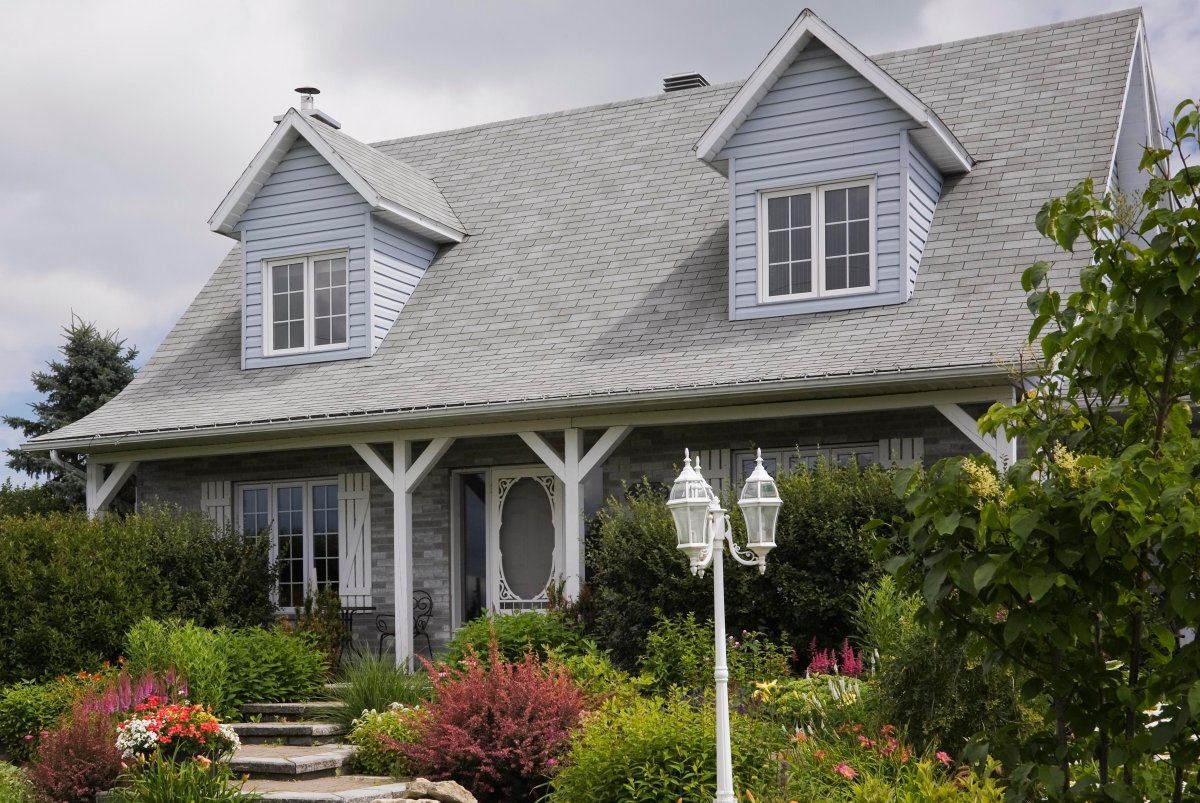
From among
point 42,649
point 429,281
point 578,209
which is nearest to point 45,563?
point 42,649

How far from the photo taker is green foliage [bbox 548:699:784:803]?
7.61 meters

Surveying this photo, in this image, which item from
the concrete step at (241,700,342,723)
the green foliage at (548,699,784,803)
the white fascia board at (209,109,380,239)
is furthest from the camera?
the white fascia board at (209,109,380,239)

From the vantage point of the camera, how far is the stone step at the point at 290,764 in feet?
32.3

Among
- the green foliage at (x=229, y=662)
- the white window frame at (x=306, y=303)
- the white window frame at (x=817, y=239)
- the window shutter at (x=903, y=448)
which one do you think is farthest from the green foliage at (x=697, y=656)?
the white window frame at (x=306, y=303)

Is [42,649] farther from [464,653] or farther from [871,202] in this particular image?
[871,202]

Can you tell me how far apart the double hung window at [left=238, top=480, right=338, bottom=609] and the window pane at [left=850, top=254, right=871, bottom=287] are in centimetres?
623

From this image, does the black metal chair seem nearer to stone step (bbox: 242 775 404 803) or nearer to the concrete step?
the concrete step

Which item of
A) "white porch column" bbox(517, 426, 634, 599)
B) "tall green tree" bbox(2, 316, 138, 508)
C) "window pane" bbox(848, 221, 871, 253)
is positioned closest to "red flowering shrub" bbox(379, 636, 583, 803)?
"white porch column" bbox(517, 426, 634, 599)

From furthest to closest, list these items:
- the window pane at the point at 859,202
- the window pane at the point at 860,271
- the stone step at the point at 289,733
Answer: the window pane at the point at 859,202 → the window pane at the point at 860,271 → the stone step at the point at 289,733

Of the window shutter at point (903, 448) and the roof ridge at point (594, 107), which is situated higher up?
the roof ridge at point (594, 107)

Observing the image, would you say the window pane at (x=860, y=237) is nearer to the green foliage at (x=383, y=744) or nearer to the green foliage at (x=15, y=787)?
the green foliage at (x=383, y=744)

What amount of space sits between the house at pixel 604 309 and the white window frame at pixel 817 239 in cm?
3

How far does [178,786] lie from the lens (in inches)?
343

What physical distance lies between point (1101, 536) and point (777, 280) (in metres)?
10.3
